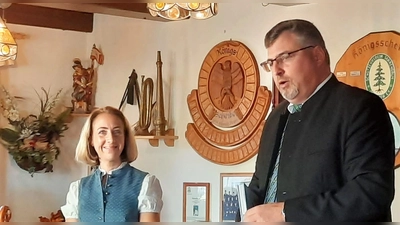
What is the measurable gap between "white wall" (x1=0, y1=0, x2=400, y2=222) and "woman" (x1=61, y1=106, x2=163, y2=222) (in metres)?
1.49

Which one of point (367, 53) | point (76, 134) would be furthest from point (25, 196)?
point (367, 53)

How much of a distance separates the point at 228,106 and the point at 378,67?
1.00m

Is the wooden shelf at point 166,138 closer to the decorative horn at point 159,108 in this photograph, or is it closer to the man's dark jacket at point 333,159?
the decorative horn at point 159,108

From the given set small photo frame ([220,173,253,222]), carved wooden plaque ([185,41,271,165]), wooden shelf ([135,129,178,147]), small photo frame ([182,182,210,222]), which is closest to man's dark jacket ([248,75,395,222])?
carved wooden plaque ([185,41,271,165])

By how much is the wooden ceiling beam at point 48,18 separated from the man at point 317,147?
10.6 feet

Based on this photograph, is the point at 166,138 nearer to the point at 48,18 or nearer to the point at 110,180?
the point at 48,18

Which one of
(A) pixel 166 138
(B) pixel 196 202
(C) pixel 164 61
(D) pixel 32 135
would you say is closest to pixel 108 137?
(B) pixel 196 202

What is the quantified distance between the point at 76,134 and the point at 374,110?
3718mm

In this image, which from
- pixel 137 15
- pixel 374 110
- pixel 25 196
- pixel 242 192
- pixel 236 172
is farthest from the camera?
pixel 25 196

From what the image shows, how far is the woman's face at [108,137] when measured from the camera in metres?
1.72

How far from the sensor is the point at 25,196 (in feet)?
14.4

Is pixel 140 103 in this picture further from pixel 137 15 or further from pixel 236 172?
pixel 236 172

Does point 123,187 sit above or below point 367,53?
below

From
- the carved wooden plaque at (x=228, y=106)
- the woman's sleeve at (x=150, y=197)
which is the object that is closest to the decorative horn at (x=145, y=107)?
the carved wooden plaque at (x=228, y=106)
